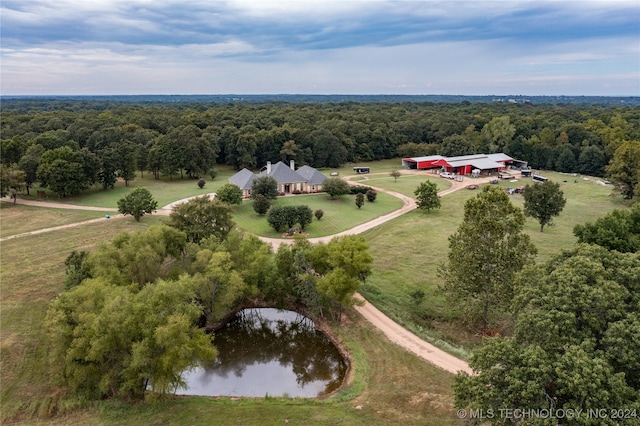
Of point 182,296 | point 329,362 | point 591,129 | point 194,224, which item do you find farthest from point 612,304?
point 591,129

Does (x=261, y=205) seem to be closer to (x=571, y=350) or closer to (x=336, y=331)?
(x=336, y=331)

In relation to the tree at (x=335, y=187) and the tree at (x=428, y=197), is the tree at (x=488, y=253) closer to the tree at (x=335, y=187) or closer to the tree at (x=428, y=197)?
the tree at (x=428, y=197)

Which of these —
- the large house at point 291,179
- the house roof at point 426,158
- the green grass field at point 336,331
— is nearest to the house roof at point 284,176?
the large house at point 291,179

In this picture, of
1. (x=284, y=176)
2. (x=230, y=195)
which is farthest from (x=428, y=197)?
(x=230, y=195)

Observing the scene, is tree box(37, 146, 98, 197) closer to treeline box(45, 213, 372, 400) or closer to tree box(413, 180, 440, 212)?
treeline box(45, 213, 372, 400)

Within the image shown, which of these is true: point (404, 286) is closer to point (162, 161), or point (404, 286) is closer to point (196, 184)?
point (196, 184)
